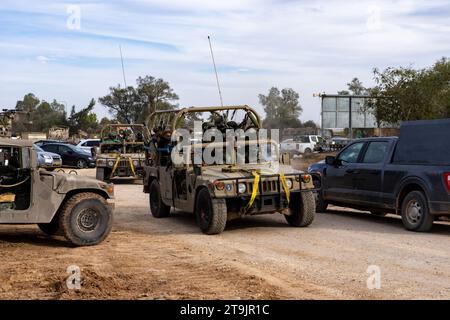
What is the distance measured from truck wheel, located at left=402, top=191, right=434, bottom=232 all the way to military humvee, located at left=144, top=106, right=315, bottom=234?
1581 millimetres

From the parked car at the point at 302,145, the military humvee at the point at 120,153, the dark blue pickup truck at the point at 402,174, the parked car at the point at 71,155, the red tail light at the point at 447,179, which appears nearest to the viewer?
the red tail light at the point at 447,179

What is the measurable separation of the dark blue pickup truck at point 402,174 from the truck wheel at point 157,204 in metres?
3.36

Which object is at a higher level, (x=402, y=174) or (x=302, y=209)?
(x=402, y=174)

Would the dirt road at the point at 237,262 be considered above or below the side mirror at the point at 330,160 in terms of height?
below

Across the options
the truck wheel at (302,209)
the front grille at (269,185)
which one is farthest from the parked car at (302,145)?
the front grille at (269,185)

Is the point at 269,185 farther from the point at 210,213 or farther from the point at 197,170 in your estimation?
the point at 197,170

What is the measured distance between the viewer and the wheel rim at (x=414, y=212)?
34.6 ft

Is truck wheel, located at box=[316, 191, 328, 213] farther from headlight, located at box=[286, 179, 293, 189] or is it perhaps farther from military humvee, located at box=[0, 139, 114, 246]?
military humvee, located at box=[0, 139, 114, 246]

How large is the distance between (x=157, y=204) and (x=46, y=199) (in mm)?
4086

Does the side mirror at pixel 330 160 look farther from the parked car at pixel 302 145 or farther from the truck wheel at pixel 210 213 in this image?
the parked car at pixel 302 145

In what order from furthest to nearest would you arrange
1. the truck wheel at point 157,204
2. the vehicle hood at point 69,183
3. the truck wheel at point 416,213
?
the truck wheel at point 157,204 < the truck wheel at point 416,213 < the vehicle hood at point 69,183

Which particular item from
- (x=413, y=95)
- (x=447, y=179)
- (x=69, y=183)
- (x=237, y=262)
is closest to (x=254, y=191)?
(x=237, y=262)

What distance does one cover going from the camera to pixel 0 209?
28.9 ft

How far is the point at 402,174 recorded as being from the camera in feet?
35.7
